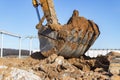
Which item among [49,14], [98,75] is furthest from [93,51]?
[98,75]

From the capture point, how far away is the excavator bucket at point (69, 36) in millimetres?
14023

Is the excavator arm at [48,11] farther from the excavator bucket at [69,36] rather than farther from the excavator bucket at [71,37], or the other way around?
the excavator bucket at [71,37]

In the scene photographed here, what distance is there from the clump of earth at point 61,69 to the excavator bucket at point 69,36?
0.37 m

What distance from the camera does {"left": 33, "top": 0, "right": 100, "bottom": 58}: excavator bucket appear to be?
46.0ft

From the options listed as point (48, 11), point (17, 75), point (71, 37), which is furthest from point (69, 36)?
point (17, 75)

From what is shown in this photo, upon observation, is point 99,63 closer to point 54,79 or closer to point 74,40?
point 74,40

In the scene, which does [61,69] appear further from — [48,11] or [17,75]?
[48,11]

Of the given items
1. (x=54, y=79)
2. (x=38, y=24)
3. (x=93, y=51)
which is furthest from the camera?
(x=93, y=51)

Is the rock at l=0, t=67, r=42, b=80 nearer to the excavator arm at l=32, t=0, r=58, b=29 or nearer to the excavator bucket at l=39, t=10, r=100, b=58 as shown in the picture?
the excavator bucket at l=39, t=10, r=100, b=58

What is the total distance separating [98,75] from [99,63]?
230 centimetres

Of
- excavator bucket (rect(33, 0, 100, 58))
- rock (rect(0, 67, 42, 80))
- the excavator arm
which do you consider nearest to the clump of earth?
rock (rect(0, 67, 42, 80))

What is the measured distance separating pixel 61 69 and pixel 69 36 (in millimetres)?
1670

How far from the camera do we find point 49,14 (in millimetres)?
15172

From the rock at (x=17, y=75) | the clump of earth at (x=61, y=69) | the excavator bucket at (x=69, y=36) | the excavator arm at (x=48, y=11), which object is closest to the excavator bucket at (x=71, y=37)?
the excavator bucket at (x=69, y=36)
